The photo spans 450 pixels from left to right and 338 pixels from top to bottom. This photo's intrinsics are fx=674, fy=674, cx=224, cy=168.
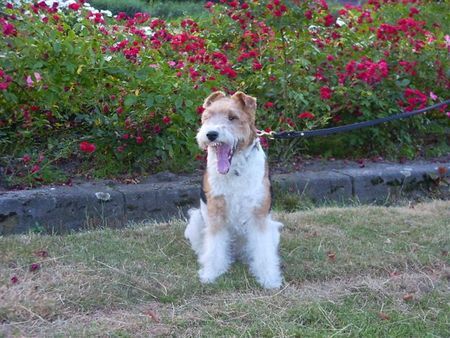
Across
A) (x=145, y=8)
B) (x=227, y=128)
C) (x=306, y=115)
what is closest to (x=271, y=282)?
(x=227, y=128)

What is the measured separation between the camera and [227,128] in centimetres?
393

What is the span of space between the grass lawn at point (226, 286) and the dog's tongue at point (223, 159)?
67 cm

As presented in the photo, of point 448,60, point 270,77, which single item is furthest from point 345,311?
point 448,60

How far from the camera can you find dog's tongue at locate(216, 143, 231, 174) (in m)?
3.97

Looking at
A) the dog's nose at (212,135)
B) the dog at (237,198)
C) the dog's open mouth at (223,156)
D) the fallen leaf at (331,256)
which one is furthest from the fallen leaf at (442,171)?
the dog's nose at (212,135)

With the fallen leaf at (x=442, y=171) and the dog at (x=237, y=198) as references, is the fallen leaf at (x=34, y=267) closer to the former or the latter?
the dog at (x=237, y=198)

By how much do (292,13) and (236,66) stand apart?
→ 76 centimetres

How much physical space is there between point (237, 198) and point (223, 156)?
0.94ft

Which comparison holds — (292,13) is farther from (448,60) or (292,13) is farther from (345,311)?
(345,311)

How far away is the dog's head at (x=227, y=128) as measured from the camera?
3857mm

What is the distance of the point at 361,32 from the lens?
759cm

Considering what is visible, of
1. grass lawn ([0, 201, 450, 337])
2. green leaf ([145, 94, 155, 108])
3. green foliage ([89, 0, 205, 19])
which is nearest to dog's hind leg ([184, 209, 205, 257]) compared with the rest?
grass lawn ([0, 201, 450, 337])

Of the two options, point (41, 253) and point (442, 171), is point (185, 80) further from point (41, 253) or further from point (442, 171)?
point (442, 171)

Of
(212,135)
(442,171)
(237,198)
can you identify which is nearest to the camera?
(212,135)
